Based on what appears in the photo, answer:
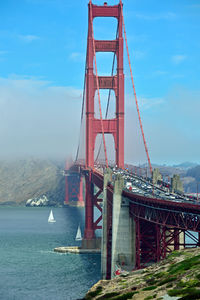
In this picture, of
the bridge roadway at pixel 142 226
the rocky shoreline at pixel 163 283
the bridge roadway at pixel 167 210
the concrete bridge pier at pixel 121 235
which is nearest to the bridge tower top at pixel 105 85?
the bridge roadway at pixel 142 226

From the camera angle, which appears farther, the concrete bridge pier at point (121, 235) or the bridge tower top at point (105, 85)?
the bridge tower top at point (105, 85)

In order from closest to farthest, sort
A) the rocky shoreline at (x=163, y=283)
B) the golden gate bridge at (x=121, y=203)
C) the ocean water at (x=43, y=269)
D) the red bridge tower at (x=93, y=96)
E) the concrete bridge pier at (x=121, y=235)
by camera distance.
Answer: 1. the rocky shoreline at (x=163, y=283)
2. the golden gate bridge at (x=121, y=203)
3. the concrete bridge pier at (x=121, y=235)
4. the ocean water at (x=43, y=269)
5. the red bridge tower at (x=93, y=96)

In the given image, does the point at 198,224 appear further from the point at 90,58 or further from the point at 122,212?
the point at 90,58

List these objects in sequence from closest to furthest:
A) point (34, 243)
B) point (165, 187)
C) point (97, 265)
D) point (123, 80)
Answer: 1. point (165, 187)
2. point (97, 265)
3. point (123, 80)
4. point (34, 243)

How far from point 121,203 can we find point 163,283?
105 ft

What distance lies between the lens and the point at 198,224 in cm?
4434

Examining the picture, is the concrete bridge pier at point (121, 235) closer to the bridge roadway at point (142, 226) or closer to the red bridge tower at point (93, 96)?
the bridge roadway at point (142, 226)

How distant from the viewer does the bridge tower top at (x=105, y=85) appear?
347ft

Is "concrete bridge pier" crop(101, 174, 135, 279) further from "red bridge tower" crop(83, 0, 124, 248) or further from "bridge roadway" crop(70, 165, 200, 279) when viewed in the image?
"red bridge tower" crop(83, 0, 124, 248)

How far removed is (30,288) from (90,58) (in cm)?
5045

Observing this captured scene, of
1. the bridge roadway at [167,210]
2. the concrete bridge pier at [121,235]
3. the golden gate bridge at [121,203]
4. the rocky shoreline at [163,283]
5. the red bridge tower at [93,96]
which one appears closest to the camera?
the rocky shoreline at [163,283]

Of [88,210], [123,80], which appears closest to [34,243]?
[88,210]

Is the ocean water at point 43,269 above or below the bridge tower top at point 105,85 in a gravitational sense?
below

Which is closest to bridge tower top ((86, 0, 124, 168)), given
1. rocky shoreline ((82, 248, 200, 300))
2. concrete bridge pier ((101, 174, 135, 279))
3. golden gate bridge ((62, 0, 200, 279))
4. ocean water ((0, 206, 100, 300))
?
golden gate bridge ((62, 0, 200, 279))
